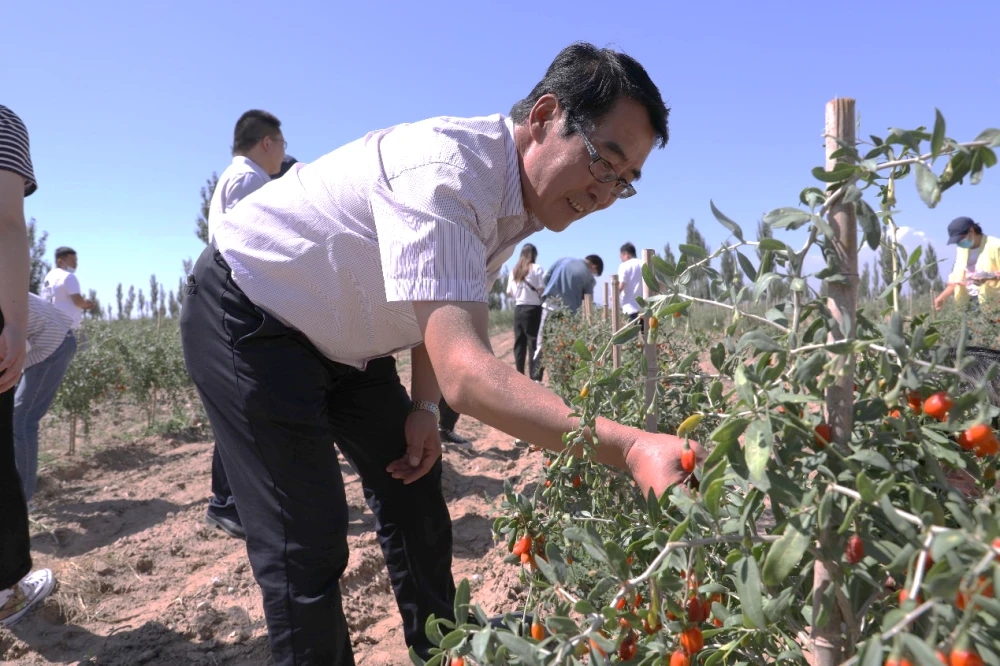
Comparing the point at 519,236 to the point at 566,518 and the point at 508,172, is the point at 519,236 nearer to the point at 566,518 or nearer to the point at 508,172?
the point at 508,172

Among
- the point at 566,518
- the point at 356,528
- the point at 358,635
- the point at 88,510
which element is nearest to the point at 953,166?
the point at 566,518

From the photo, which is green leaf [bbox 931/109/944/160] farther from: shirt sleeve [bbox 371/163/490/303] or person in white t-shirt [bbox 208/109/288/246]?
person in white t-shirt [bbox 208/109/288/246]

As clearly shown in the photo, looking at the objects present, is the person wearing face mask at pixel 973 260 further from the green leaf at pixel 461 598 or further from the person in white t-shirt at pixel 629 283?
the green leaf at pixel 461 598

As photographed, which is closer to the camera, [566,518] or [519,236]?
[566,518]

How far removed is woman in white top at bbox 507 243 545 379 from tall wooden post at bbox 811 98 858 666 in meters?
5.87

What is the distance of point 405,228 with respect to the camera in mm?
1191

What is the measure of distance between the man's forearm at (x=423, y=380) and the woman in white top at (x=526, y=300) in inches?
194

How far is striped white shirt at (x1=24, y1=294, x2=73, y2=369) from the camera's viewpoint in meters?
2.98

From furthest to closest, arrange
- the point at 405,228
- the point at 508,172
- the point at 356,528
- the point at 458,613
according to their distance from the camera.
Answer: the point at 356,528 < the point at 508,172 < the point at 405,228 < the point at 458,613

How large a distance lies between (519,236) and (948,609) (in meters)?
1.03

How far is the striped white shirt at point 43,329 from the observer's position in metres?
2.98

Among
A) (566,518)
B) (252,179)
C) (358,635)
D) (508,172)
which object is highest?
(252,179)

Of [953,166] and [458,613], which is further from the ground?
[953,166]

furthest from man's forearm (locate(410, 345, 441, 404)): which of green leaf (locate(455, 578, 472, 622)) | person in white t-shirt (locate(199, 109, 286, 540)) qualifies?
person in white t-shirt (locate(199, 109, 286, 540))
